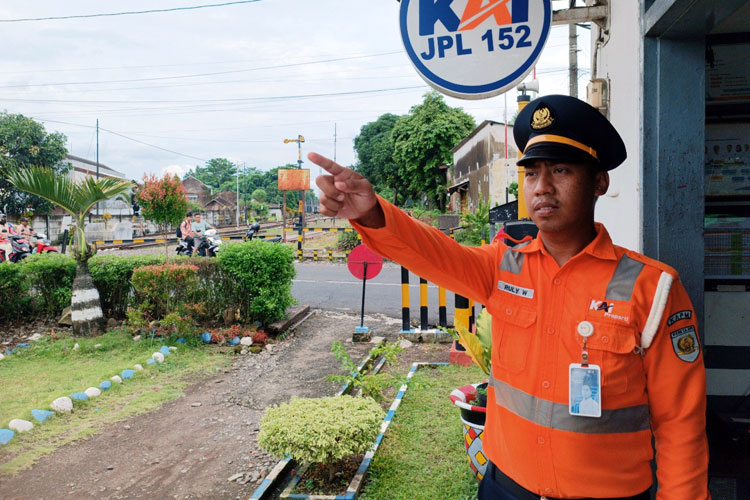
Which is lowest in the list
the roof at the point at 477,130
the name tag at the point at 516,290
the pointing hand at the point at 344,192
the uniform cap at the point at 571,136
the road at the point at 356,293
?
the road at the point at 356,293

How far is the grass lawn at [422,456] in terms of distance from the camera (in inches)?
137

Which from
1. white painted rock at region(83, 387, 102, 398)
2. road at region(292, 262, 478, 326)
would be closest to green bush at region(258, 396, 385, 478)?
white painted rock at region(83, 387, 102, 398)

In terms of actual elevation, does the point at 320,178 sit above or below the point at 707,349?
above

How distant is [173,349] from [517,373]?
6386mm

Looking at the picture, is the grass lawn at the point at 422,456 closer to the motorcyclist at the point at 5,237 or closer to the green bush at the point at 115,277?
the green bush at the point at 115,277

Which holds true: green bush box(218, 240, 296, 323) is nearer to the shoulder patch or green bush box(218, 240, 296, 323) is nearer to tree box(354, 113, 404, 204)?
the shoulder patch

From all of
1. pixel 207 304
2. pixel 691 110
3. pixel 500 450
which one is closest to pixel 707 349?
pixel 691 110

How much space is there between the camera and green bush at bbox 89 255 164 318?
8281 mm

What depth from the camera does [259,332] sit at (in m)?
7.75

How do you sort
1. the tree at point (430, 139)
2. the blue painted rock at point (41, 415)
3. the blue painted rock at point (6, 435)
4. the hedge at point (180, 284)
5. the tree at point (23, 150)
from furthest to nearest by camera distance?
the tree at point (430, 139) → the tree at point (23, 150) → the hedge at point (180, 284) → the blue painted rock at point (41, 415) → the blue painted rock at point (6, 435)

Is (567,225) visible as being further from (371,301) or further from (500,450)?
(371,301)

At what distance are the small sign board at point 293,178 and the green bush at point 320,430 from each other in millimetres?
16667

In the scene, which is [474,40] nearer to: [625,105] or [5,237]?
[625,105]

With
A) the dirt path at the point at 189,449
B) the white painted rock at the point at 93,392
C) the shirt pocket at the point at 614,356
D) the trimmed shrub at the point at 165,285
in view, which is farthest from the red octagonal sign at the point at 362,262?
the shirt pocket at the point at 614,356
